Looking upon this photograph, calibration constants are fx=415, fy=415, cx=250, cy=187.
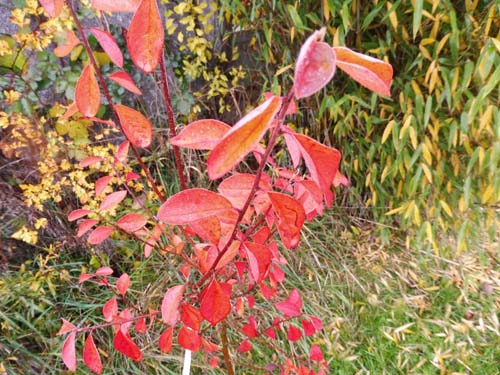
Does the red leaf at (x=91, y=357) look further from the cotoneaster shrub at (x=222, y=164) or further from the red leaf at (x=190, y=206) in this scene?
the red leaf at (x=190, y=206)

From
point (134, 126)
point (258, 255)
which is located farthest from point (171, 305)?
point (134, 126)

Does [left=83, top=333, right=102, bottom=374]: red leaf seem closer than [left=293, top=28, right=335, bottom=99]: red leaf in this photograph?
No

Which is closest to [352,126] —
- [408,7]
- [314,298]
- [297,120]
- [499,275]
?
[297,120]

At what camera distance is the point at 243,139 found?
1.03 ft

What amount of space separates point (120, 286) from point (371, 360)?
1072mm

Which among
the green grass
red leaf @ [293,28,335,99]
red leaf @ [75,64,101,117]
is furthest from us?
the green grass

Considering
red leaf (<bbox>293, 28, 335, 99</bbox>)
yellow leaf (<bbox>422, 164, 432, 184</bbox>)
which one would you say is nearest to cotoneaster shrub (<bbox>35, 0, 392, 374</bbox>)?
red leaf (<bbox>293, 28, 335, 99</bbox>)

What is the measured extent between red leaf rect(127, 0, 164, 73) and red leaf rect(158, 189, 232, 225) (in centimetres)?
15

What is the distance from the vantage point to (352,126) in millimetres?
1728

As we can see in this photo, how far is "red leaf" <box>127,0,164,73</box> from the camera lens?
43 cm

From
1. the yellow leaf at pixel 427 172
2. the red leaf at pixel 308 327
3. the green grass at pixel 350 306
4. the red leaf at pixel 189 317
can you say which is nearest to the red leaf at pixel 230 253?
the red leaf at pixel 189 317

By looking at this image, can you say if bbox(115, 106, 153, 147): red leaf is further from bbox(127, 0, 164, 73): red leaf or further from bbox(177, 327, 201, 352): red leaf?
bbox(177, 327, 201, 352): red leaf

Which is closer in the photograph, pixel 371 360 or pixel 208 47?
pixel 371 360

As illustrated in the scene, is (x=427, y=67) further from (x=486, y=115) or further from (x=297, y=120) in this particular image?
(x=297, y=120)
